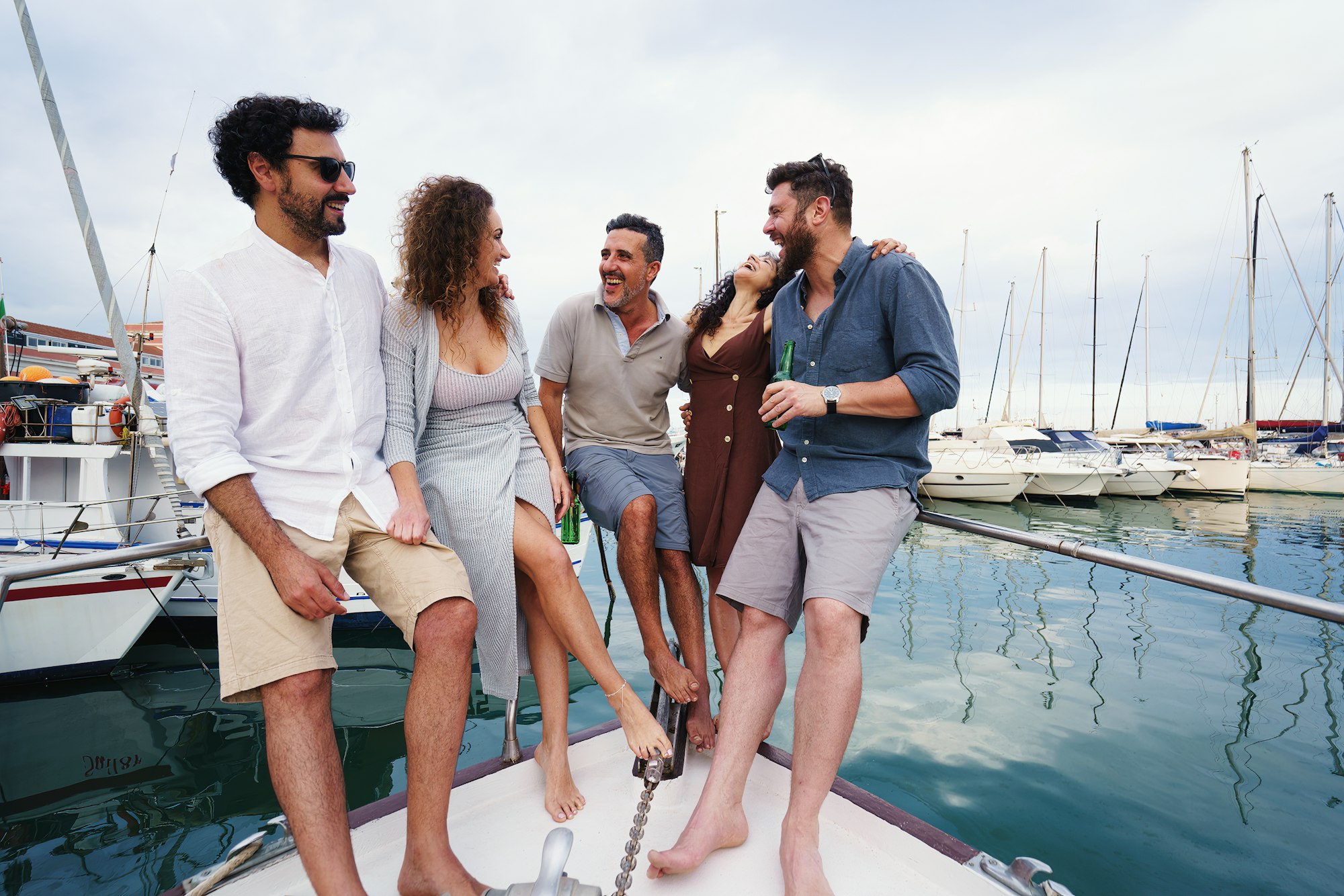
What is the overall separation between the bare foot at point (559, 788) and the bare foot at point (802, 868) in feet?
2.10

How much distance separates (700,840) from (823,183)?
205cm

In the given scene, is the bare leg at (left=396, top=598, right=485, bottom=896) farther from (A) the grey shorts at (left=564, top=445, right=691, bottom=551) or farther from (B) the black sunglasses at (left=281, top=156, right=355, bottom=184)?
(B) the black sunglasses at (left=281, top=156, right=355, bottom=184)

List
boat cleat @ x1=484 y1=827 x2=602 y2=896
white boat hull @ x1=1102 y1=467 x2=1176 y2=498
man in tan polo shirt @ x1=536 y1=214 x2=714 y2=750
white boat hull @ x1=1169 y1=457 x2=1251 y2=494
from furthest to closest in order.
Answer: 1. white boat hull @ x1=1169 y1=457 x2=1251 y2=494
2. white boat hull @ x1=1102 y1=467 x2=1176 y2=498
3. man in tan polo shirt @ x1=536 y1=214 x2=714 y2=750
4. boat cleat @ x1=484 y1=827 x2=602 y2=896

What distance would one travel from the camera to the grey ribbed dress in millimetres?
2139

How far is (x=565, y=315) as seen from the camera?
302 cm

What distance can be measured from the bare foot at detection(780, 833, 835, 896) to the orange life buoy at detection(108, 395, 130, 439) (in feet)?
32.4

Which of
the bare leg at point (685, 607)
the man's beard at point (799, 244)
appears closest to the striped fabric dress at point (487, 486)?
the bare leg at point (685, 607)

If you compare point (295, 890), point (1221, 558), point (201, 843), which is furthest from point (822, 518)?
point (1221, 558)

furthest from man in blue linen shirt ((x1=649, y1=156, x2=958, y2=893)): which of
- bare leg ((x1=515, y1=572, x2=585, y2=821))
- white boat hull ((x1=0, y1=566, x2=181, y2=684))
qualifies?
white boat hull ((x1=0, y1=566, x2=181, y2=684))

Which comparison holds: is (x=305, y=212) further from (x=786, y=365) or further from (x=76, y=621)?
(x=76, y=621)

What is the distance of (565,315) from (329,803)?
2.03 m

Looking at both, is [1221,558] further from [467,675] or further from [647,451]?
[467,675]

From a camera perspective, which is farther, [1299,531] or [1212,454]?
[1212,454]

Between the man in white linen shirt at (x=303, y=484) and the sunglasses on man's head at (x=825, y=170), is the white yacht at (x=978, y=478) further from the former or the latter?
the man in white linen shirt at (x=303, y=484)
